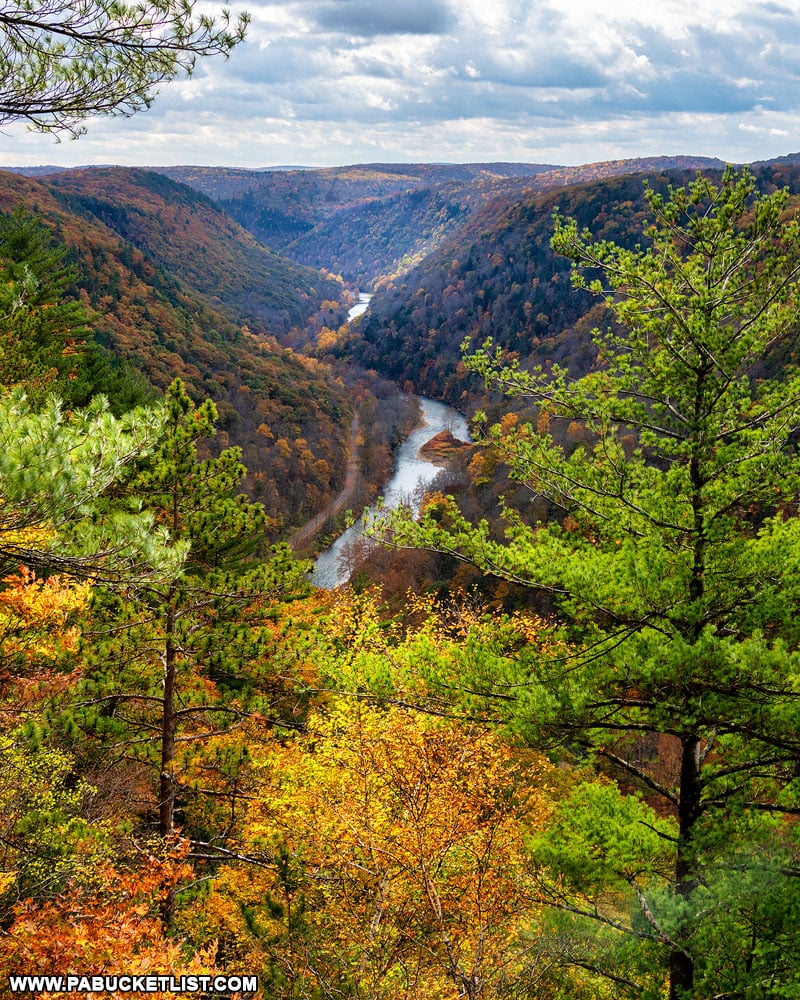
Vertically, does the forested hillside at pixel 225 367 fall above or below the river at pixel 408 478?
above

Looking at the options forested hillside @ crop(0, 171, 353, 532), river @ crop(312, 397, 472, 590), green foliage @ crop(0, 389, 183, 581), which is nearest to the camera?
green foliage @ crop(0, 389, 183, 581)

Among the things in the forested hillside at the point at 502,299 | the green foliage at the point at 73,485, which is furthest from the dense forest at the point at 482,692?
the forested hillside at the point at 502,299

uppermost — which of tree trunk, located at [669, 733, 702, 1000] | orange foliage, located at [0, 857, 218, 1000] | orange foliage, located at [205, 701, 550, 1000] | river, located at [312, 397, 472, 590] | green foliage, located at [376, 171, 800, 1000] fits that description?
green foliage, located at [376, 171, 800, 1000]

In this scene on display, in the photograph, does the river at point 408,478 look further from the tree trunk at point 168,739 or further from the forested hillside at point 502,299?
the tree trunk at point 168,739

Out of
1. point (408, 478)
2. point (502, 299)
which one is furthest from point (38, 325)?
point (502, 299)

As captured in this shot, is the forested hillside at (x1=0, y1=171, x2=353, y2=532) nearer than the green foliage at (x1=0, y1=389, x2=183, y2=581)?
No

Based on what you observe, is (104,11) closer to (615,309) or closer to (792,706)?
(615,309)

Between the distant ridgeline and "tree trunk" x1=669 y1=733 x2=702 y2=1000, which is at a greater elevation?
the distant ridgeline

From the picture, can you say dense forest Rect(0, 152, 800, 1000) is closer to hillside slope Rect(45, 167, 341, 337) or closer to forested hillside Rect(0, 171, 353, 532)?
forested hillside Rect(0, 171, 353, 532)

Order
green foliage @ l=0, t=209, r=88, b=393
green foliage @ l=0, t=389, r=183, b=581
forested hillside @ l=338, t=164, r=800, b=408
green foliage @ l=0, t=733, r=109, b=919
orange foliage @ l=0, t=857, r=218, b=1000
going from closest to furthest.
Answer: green foliage @ l=0, t=389, r=183, b=581 < orange foliage @ l=0, t=857, r=218, b=1000 < green foliage @ l=0, t=733, r=109, b=919 < green foliage @ l=0, t=209, r=88, b=393 < forested hillside @ l=338, t=164, r=800, b=408

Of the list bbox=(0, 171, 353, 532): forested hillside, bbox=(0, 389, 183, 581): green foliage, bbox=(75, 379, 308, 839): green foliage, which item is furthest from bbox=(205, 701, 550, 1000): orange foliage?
bbox=(0, 171, 353, 532): forested hillside
